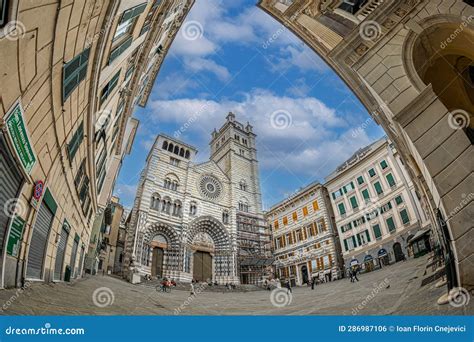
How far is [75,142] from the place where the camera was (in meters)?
7.58

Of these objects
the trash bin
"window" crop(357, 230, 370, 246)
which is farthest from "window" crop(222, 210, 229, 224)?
the trash bin

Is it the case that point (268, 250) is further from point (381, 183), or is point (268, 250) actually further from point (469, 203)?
point (469, 203)

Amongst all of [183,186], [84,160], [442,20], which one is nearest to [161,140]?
[183,186]

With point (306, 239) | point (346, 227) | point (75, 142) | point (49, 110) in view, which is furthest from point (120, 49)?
point (306, 239)

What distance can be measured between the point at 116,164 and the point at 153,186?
537 inches

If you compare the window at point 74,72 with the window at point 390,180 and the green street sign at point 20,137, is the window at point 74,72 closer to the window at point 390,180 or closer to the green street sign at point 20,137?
the green street sign at point 20,137

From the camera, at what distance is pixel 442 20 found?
518 cm

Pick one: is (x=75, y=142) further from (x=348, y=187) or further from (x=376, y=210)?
(x=348, y=187)

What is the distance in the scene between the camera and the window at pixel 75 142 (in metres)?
7.20

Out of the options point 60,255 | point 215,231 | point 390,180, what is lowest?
point 60,255

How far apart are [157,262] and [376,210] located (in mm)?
25779

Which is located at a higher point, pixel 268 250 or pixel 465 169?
pixel 268 250

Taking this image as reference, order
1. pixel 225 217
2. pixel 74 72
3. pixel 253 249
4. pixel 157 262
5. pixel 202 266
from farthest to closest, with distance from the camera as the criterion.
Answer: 1. pixel 225 217
2. pixel 253 249
3. pixel 202 266
4. pixel 157 262
5. pixel 74 72

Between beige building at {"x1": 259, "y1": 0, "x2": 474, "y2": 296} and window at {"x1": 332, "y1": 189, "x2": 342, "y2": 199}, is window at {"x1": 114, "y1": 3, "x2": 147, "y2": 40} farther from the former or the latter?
window at {"x1": 332, "y1": 189, "x2": 342, "y2": 199}
